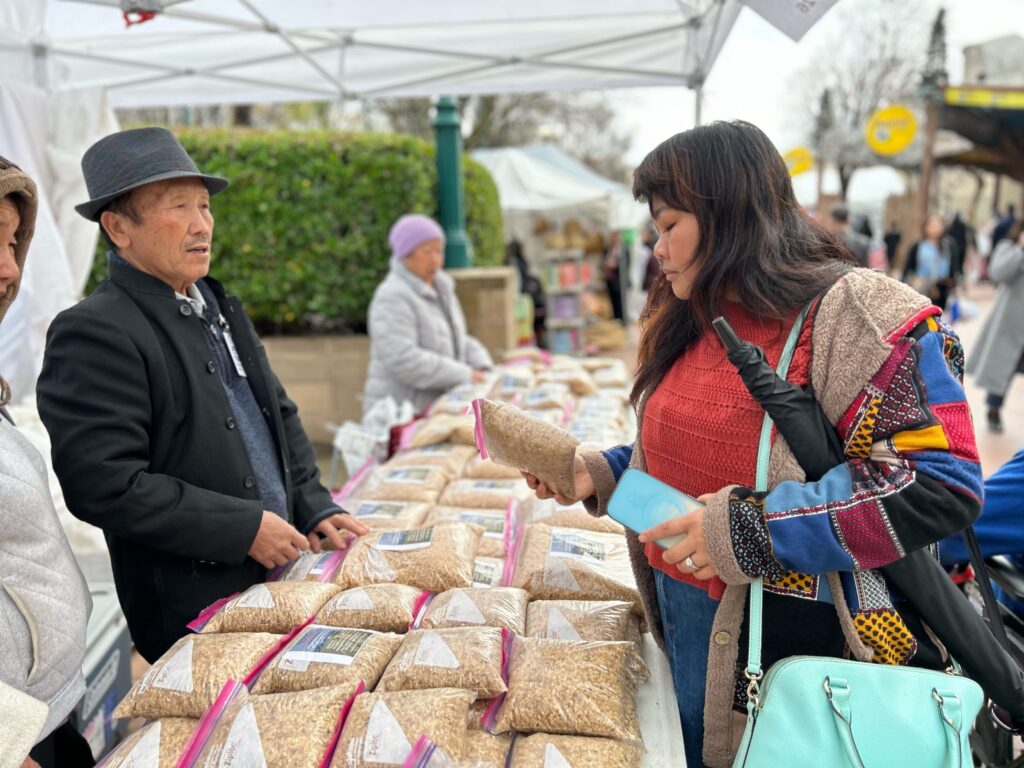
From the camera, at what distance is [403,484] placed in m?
3.01

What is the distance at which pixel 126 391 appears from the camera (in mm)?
1762

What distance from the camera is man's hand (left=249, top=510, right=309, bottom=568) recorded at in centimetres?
193

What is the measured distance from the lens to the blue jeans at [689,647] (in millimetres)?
1572

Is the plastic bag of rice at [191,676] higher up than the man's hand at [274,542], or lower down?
lower down

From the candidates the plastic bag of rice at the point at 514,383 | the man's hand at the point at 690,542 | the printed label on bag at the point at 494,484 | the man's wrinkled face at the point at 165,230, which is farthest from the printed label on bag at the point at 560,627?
the plastic bag of rice at the point at 514,383

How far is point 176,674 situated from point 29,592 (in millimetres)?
322

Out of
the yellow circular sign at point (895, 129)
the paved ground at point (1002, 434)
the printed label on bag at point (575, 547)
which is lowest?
the paved ground at point (1002, 434)

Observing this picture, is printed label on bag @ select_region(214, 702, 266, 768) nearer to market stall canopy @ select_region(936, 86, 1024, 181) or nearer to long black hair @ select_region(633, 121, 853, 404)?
long black hair @ select_region(633, 121, 853, 404)

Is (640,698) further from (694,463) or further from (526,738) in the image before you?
(694,463)

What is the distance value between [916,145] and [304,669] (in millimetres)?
33243

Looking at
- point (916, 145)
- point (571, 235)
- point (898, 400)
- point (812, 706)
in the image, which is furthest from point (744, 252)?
point (916, 145)

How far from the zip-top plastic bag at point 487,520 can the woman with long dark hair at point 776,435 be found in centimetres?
75

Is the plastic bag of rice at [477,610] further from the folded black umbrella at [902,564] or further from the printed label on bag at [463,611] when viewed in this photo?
the folded black umbrella at [902,564]

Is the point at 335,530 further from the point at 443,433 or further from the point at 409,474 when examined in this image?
the point at 443,433
